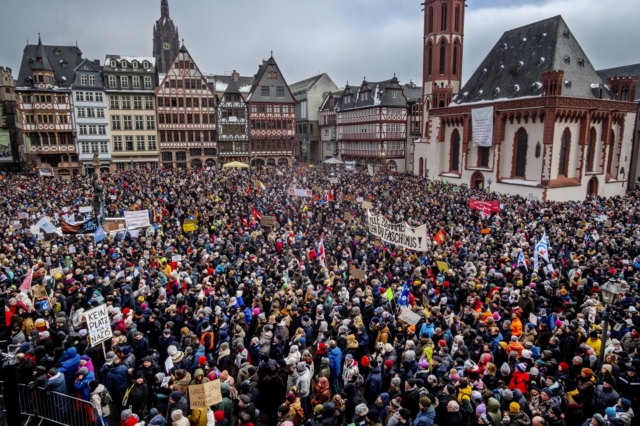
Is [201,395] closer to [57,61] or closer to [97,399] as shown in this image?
[97,399]

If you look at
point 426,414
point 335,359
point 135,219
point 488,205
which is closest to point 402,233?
point 335,359

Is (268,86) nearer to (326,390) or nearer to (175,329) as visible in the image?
(175,329)

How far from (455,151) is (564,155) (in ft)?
37.4

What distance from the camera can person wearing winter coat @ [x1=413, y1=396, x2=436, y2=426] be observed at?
6.98 metres

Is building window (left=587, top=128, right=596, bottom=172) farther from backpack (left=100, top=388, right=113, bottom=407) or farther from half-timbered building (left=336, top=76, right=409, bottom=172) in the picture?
backpack (left=100, top=388, right=113, bottom=407)

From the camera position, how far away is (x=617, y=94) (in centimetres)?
4106

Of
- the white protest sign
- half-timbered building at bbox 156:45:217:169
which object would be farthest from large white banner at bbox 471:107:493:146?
the white protest sign

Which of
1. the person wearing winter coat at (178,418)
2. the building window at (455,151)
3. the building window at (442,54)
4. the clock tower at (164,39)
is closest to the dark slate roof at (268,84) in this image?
the building window at (442,54)

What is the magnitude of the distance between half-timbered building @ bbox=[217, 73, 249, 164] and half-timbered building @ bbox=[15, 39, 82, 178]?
1659 cm

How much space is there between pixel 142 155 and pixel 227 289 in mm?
44276

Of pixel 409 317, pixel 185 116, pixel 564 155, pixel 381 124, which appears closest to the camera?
pixel 409 317

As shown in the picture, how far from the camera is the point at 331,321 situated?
11.5 m

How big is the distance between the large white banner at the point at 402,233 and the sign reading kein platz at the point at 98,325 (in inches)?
409

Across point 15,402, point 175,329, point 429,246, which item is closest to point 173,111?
point 429,246
